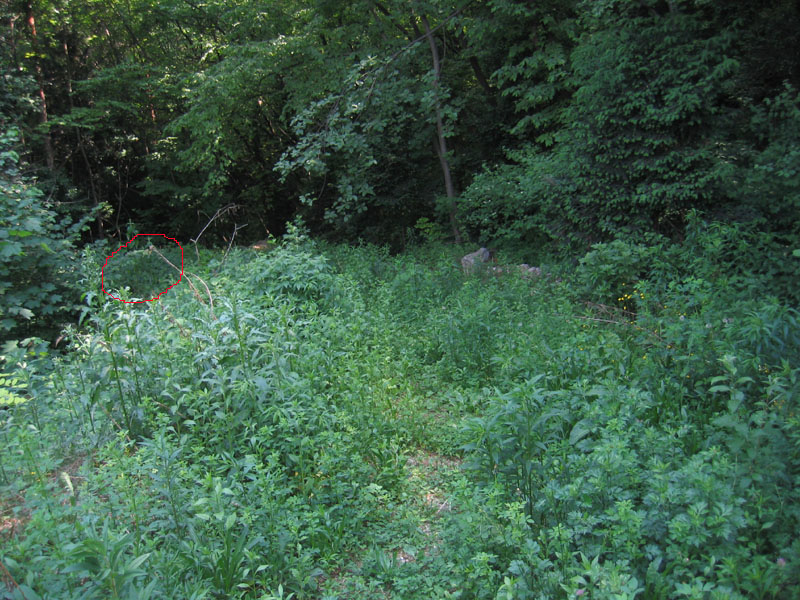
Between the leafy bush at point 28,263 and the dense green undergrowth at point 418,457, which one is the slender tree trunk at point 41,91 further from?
the dense green undergrowth at point 418,457

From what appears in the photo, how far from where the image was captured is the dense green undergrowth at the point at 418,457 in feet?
7.92

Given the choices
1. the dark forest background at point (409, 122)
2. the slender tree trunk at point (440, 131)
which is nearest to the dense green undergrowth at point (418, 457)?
the dark forest background at point (409, 122)

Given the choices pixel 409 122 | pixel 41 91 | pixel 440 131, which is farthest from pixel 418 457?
pixel 41 91

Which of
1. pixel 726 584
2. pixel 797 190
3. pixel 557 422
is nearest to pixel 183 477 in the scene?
pixel 557 422

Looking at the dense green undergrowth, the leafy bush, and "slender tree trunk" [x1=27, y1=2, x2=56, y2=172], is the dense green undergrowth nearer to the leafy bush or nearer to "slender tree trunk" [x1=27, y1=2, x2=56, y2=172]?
the leafy bush

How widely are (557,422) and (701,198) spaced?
4771 mm

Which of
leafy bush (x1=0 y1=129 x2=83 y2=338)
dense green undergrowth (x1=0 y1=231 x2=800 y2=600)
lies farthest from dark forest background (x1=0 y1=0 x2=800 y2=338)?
dense green undergrowth (x1=0 y1=231 x2=800 y2=600)

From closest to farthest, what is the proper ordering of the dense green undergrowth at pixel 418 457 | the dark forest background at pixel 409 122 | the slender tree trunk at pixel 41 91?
the dense green undergrowth at pixel 418 457, the dark forest background at pixel 409 122, the slender tree trunk at pixel 41 91

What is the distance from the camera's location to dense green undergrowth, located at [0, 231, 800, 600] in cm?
241

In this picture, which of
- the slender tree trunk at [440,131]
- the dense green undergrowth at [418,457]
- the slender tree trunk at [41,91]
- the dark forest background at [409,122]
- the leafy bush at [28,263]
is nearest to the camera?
the dense green undergrowth at [418,457]

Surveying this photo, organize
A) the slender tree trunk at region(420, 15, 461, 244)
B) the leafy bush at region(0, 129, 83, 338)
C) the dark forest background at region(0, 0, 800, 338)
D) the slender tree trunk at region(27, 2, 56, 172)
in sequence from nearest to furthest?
1. the leafy bush at region(0, 129, 83, 338)
2. the dark forest background at region(0, 0, 800, 338)
3. the slender tree trunk at region(420, 15, 461, 244)
4. the slender tree trunk at region(27, 2, 56, 172)

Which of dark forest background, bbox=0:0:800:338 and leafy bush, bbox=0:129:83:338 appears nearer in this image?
leafy bush, bbox=0:129:83:338

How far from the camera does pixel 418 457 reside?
402 centimetres

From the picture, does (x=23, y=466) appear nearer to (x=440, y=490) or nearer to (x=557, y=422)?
(x=440, y=490)
